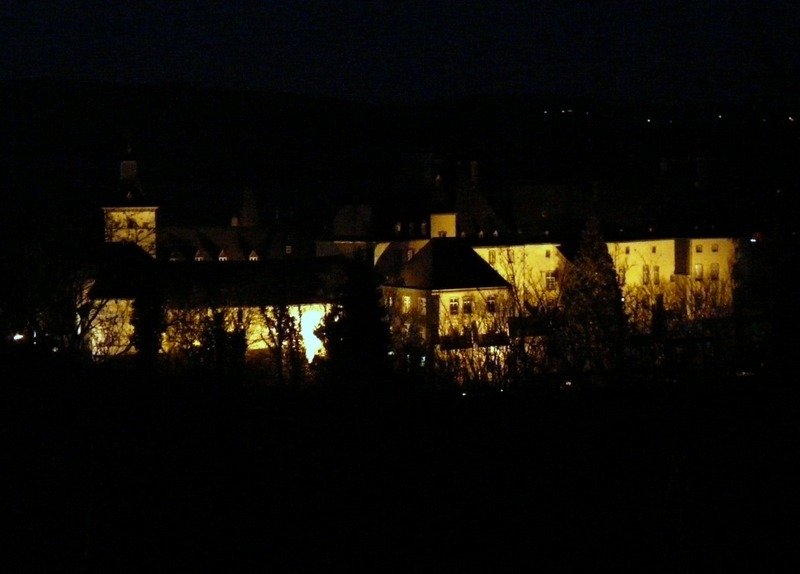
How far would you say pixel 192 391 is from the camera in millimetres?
8125

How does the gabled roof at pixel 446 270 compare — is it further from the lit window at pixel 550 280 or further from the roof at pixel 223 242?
the roof at pixel 223 242

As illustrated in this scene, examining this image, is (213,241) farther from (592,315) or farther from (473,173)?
(592,315)

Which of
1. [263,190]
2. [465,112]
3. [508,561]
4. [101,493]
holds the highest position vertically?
[465,112]

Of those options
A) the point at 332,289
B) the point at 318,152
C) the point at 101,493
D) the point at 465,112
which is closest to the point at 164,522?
the point at 101,493

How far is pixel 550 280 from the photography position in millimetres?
48469

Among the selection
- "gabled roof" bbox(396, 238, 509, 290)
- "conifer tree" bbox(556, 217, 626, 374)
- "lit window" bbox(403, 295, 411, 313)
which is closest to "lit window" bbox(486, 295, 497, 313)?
"gabled roof" bbox(396, 238, 509, 290)

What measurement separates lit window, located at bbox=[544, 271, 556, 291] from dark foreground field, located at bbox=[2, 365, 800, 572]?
38.9 metres

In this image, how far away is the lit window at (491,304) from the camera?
33.9m

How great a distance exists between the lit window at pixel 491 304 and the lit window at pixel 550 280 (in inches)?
349

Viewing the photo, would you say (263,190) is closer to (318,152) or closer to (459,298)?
(318,152)

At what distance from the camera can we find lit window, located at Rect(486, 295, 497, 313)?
111 ft

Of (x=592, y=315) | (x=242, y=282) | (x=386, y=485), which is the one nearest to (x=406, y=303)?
(x=242, y=282)

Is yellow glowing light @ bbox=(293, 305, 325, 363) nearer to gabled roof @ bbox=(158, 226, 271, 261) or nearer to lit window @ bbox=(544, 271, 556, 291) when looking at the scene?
lit window @ bbox=(544, 271, 556, 291)

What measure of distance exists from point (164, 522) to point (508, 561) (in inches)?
72.7
